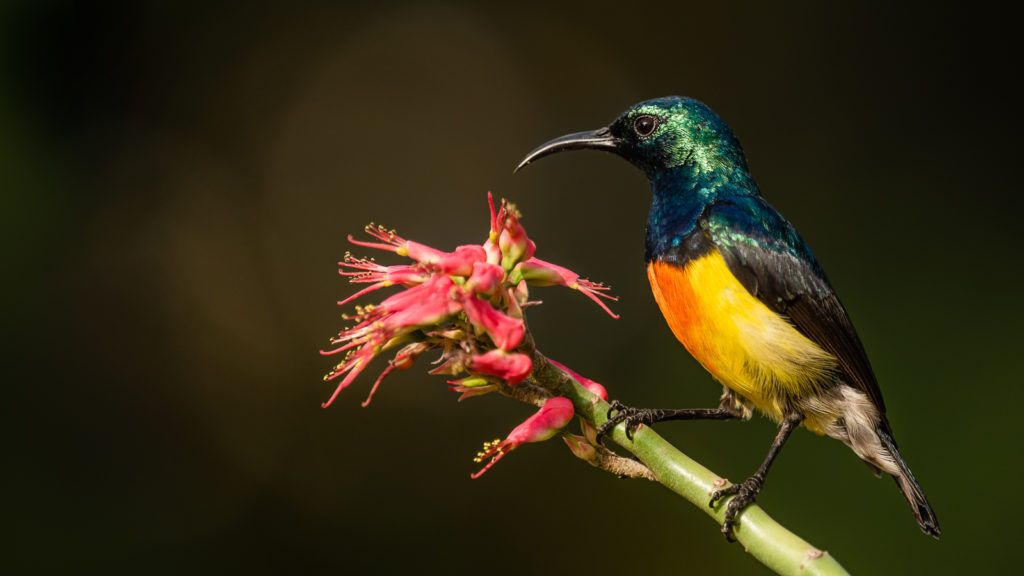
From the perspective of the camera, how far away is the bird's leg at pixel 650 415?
3.24 feet

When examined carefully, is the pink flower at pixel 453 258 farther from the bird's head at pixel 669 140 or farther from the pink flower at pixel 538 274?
the bird's head at pixel 669 140

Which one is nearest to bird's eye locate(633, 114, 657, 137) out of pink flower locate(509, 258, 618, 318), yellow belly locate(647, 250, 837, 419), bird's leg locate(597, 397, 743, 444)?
yellow belly locate(647, 250, 837, 419)

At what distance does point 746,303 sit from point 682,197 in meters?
0.29

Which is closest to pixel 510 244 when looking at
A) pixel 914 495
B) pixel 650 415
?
pixel 650 415

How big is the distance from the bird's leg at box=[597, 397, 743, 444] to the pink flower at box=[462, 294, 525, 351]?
185mm

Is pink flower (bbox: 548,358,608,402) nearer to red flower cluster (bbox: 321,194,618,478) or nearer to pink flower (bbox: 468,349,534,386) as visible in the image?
red flower cluster (bbox: 321,194,618,478)

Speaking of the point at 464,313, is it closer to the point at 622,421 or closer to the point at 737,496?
the point at 622,421

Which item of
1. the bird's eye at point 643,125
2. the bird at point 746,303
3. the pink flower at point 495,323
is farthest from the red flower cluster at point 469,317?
the bird's eye at point 643,125

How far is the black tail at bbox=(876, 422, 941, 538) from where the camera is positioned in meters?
1.45

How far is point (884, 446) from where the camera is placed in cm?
152

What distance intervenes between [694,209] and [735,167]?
170 millimetres

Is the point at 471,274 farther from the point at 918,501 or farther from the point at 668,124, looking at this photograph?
the point at 918,501

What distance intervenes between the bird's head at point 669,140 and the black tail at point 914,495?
637 millimetres

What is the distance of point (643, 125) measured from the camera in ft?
5.57
